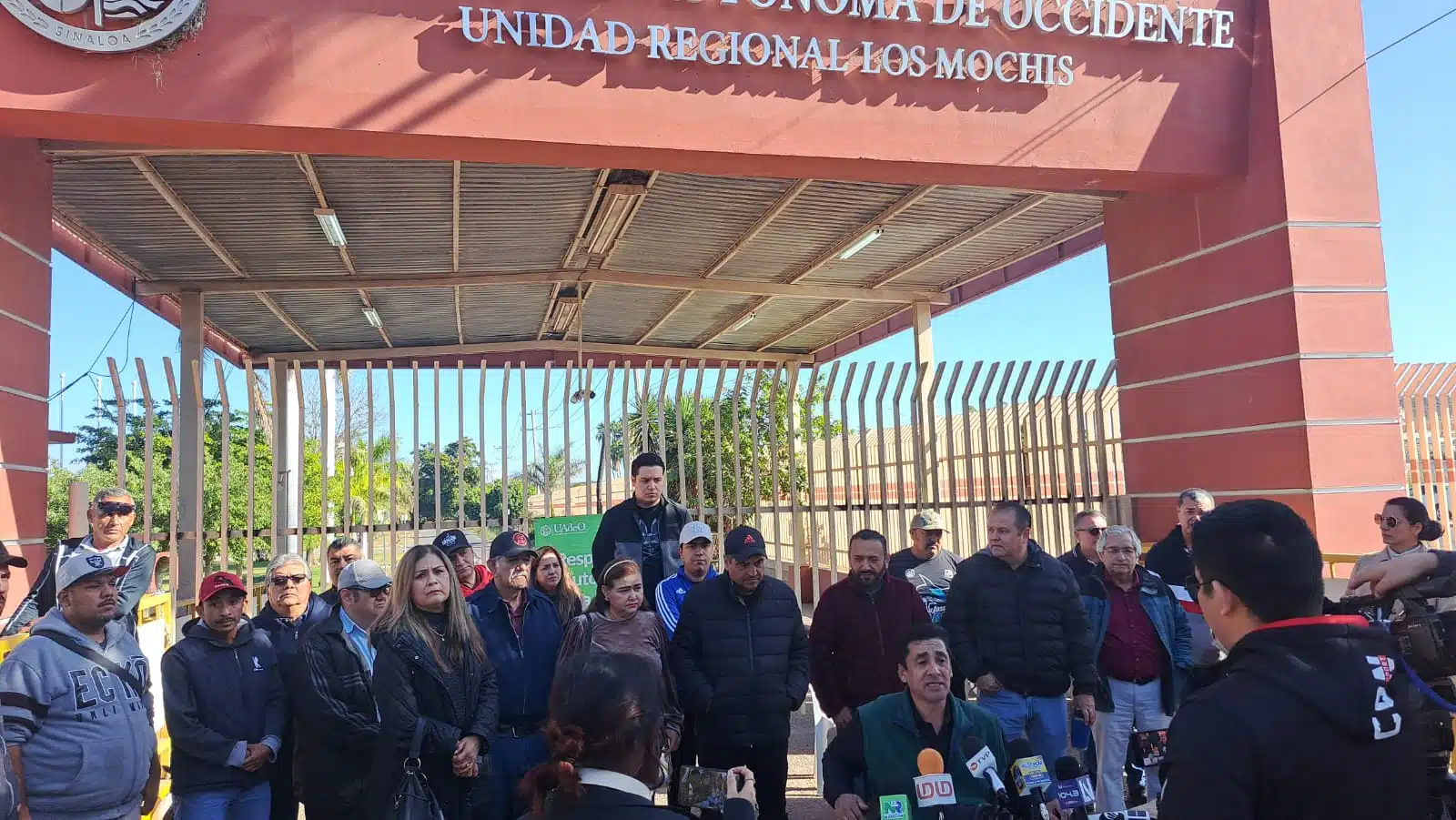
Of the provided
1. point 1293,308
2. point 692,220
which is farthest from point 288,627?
point 1293,308

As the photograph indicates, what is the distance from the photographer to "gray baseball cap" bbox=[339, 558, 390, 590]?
4273mm

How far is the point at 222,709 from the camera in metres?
4.07

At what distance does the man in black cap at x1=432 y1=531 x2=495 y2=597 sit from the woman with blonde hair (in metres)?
0.27

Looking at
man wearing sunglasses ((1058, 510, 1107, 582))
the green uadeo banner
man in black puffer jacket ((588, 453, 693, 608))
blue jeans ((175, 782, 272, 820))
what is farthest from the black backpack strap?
man wearing sunglasses ((1058, 510, 1107, 582))

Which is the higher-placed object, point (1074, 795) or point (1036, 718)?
point (1074, 795)

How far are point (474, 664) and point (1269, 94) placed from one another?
6.74 m

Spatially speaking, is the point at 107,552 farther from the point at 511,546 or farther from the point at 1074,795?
the point at 1074,795

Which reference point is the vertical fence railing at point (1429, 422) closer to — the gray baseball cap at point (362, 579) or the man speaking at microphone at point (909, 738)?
the man speaking at microphone at point (909, 738)

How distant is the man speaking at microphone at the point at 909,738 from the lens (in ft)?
11.3

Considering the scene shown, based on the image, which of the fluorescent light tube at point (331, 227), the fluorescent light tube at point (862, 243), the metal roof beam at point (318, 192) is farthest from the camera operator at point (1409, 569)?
the fluorescent light tube at point (331, 227)

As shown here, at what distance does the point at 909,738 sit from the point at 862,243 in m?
7.83

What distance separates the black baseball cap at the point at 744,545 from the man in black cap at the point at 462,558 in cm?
125

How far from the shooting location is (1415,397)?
9844 mm

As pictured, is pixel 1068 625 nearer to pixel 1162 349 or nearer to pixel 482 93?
pixel 1162 349
